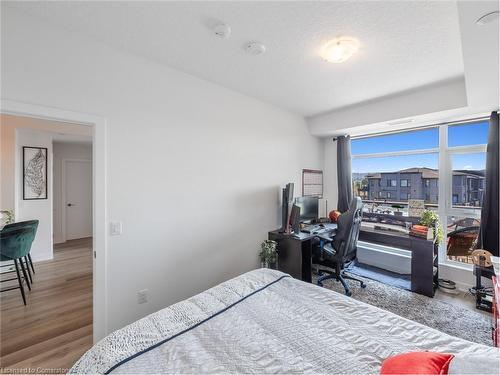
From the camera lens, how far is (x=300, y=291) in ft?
5.26

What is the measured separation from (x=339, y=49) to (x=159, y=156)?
186 centimetres

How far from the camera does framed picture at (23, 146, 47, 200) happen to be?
3.91 metres

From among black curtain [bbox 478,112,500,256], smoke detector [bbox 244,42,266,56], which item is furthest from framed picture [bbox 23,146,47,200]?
black curtain [bbox 478,112,500,256]

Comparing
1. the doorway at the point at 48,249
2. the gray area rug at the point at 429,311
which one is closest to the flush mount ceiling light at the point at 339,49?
the gray area rug at the point at 429,311

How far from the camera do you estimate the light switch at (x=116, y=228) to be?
1.90 m

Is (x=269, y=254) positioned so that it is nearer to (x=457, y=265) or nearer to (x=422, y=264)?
(x=422, y=264)

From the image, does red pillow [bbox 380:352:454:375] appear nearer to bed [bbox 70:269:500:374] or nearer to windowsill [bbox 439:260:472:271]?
bed [bbox 70:269:500:374]

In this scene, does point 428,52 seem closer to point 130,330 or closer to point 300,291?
point 300,291

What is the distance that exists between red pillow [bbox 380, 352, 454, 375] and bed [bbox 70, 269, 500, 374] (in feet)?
0.49

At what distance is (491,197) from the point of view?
269 centimetres

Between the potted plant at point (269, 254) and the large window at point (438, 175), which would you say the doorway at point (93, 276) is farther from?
the large window at point (438, 175)

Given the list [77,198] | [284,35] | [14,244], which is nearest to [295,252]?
[284,35]

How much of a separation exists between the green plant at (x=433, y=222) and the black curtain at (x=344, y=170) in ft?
3.71

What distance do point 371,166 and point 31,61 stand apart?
4384 millimetres
